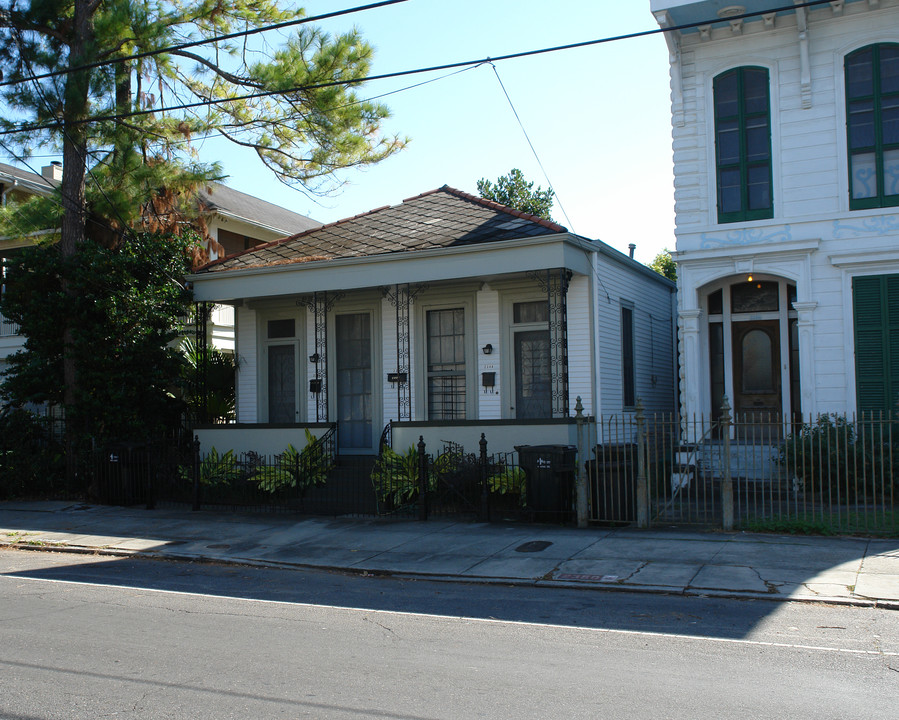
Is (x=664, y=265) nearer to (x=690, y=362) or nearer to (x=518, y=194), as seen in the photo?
(x=518, y=194)

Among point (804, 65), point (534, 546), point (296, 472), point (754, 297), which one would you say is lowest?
point (534, 546)

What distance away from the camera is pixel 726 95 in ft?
50.4

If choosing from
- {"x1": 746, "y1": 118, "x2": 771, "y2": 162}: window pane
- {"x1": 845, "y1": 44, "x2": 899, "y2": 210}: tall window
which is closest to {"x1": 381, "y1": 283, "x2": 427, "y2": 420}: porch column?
{"x1": 746, "y1": 118, "x2": 771, "y2": 162}: window pane

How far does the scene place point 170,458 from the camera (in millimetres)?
16062

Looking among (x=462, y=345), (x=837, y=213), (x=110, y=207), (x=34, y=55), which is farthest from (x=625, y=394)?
(x=34, y=55)

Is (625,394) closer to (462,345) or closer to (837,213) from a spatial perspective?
(462,345)

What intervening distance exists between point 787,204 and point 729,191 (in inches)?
41.5

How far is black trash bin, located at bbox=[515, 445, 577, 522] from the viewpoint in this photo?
12586mm

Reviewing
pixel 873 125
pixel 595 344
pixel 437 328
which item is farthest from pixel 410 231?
pixel 873 125

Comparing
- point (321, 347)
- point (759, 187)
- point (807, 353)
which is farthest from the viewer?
point (321, 347)

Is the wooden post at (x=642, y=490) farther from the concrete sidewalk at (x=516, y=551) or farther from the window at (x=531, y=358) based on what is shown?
the window at (x=531, y=358)

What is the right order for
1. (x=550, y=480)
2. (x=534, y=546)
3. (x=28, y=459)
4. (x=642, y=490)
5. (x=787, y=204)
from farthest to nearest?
(x=28, y=459)
(x=787, y=204)
(x=550, y=480)
(x=642, y=490)
(x=534, y=546)

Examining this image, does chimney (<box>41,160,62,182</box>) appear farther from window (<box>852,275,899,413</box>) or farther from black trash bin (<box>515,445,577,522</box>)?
window (<box>852,275,899,413</box>)

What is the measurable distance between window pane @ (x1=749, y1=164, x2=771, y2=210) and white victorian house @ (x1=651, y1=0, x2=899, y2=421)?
0.02m
